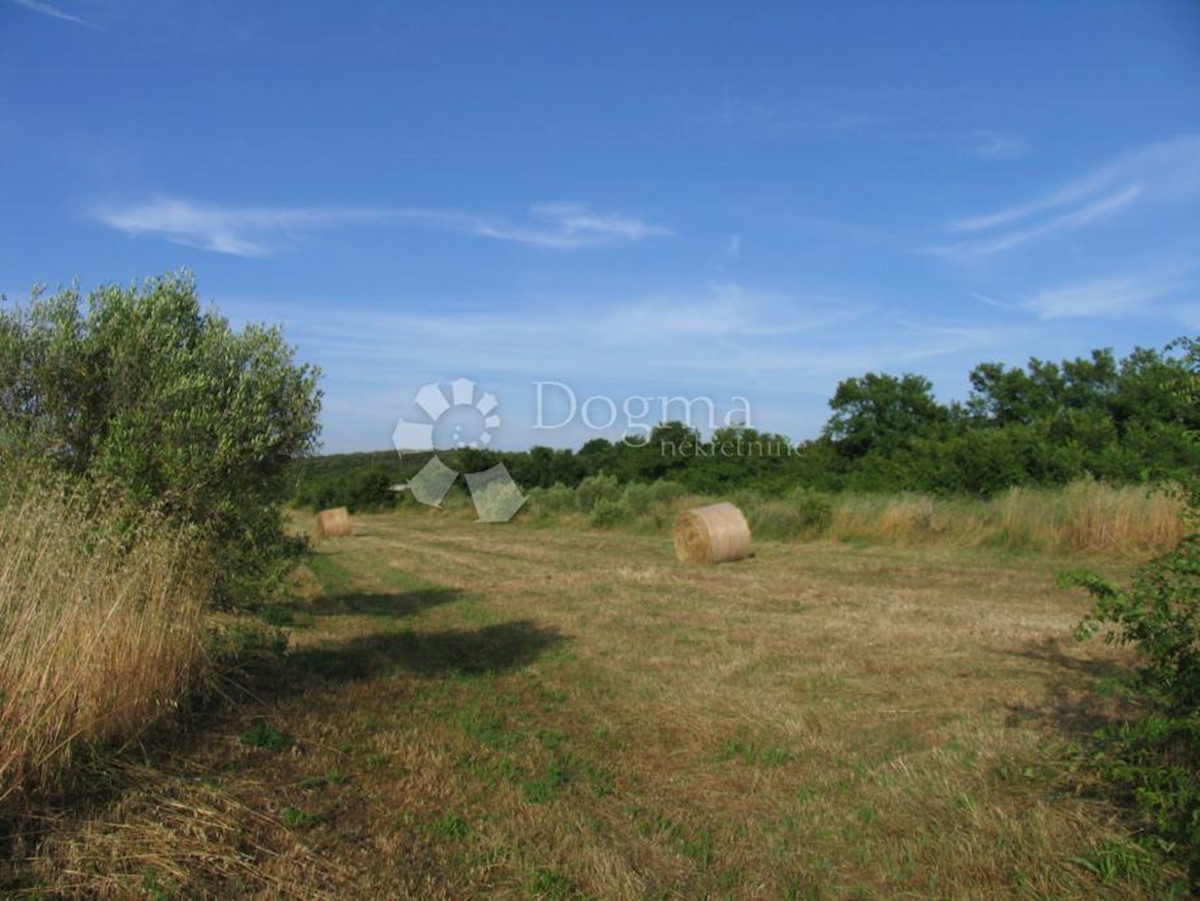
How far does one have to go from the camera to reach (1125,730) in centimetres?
433

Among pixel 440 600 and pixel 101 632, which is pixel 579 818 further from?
pixel 440 600

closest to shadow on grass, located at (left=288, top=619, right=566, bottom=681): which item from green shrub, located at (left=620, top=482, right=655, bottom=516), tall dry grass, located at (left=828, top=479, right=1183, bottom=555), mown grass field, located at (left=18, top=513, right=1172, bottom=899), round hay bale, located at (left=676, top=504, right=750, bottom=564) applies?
mown grass field, located at (left=18, top=513, right=1172, bottom=899)

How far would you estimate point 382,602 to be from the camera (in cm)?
1470

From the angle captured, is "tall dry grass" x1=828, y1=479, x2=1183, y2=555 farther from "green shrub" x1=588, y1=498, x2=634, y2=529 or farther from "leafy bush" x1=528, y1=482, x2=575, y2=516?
"leafy bush" x1=528, y1=482, x2=575, y2=516

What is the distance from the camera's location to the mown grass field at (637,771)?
14.4 ft

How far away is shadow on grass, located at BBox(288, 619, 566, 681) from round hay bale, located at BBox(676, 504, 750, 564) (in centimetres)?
856

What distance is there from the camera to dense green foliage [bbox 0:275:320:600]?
20.9 feet

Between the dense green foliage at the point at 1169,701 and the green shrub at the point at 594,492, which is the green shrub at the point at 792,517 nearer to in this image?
the green shrub at the point at 594,492

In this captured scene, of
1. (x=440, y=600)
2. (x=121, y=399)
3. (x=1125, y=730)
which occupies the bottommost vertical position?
(x=440, y=600)

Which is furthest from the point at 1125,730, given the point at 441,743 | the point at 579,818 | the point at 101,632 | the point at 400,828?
the point at 101,632

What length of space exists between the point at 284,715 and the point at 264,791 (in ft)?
5.19

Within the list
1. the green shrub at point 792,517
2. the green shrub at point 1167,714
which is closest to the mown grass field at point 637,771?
the green shrub at point 1167,714

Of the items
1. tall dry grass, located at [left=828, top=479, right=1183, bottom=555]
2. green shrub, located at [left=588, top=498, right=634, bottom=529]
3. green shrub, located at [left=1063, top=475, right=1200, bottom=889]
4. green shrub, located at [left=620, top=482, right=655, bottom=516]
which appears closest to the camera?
green shrub, located at [left=1063, top=475, right=1200, bottom=889]

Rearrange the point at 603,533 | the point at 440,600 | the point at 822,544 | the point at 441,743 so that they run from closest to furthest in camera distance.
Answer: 1. the point at 441,743
2. the point at 440,600
3. the point at 822,544
4. the point at 603,533
